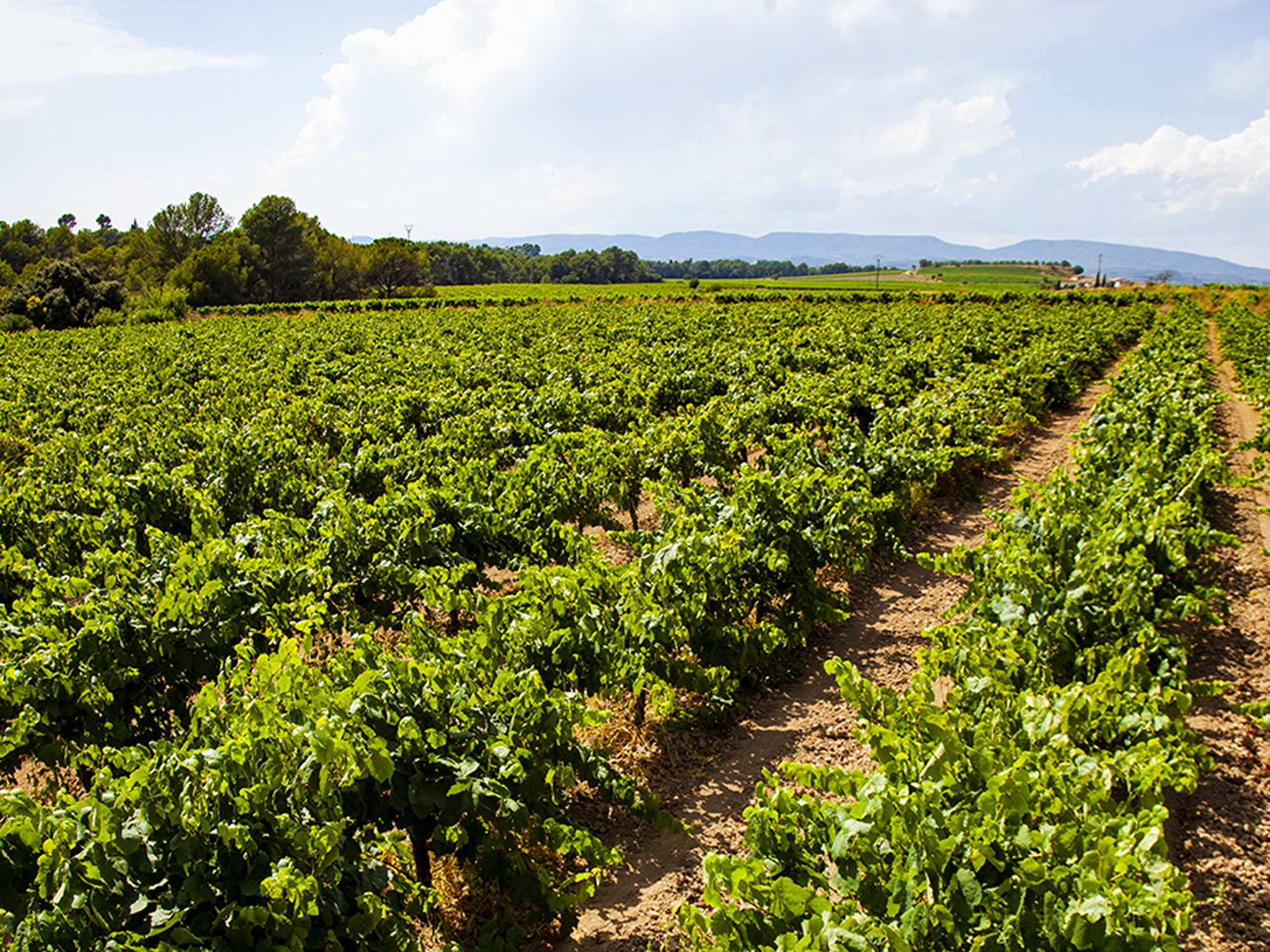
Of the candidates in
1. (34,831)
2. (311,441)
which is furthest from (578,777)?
(311,441)

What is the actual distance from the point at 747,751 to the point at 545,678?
1918 millimetres

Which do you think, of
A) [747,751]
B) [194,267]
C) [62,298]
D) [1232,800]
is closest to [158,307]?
[62,298]

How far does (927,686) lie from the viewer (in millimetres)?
3992

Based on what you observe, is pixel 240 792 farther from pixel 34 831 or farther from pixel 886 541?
pixel 886 541

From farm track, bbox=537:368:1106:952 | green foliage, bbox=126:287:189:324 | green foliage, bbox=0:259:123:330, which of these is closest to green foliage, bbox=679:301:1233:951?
→ farm track, bbox=537:368:1106:952

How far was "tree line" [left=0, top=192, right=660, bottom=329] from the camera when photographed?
5628 centimetres

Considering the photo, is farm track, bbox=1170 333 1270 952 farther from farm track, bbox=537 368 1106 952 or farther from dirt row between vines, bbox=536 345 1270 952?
farm track, bbox=537 368 1106 952

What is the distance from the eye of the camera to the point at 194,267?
6800cm

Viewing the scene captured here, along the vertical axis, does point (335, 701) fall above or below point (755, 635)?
above

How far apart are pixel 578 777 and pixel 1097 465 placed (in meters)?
7.89

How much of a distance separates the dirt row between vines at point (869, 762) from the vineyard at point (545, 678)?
26 centimetres

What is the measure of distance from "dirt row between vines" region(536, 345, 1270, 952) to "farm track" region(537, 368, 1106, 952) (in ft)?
0.04

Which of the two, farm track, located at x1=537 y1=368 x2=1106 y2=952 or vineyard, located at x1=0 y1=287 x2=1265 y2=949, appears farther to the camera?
farm track, located at x1=537 y1=368 x2=1106 y2=952

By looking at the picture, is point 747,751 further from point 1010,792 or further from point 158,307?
point 158,307
